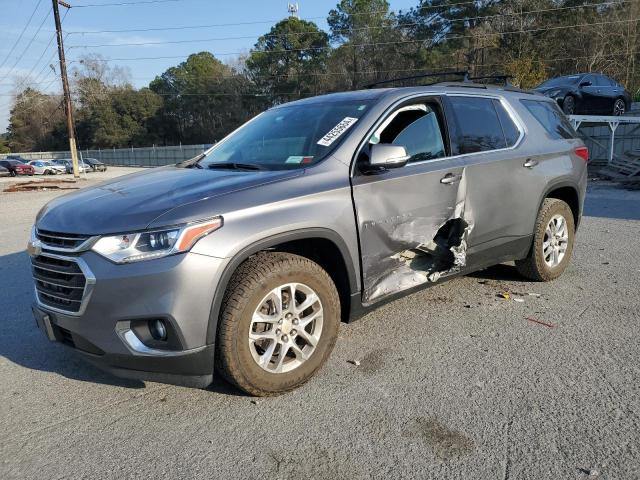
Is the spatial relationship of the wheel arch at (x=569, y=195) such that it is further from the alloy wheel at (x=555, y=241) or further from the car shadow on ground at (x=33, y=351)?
the car shadow on ground at (x=33, y=351)

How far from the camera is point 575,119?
52.3ft

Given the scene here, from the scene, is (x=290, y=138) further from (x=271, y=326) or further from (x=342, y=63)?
(x=342, y=63)

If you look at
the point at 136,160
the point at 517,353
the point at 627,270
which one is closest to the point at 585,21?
the point at 627,270

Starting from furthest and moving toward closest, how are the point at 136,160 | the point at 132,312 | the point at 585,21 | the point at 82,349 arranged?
1. the point at 136,160
2. the point at 585,21
3. the point at 82,349
4. the point at 132,312

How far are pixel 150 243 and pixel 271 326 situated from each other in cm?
86

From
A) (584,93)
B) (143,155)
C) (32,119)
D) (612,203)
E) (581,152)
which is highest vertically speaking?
(32,119)

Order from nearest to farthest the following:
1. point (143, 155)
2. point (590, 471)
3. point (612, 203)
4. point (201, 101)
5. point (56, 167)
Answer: point (590, 471) → point (612, 203) → point (56, 167) → point (143, 155) → point (201, 101)

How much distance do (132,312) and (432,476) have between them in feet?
→ 5.55

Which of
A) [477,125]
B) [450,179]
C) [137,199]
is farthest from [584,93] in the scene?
A: [137,199]

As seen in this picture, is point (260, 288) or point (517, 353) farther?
point (517, 353)

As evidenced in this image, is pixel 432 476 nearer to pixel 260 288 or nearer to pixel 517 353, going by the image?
pixel 260 288

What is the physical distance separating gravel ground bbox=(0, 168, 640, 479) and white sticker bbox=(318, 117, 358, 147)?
152cm

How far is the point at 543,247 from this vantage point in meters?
4.90

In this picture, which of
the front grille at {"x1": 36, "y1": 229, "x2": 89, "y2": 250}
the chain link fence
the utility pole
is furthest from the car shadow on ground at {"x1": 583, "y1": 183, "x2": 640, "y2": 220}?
the chain link fence
